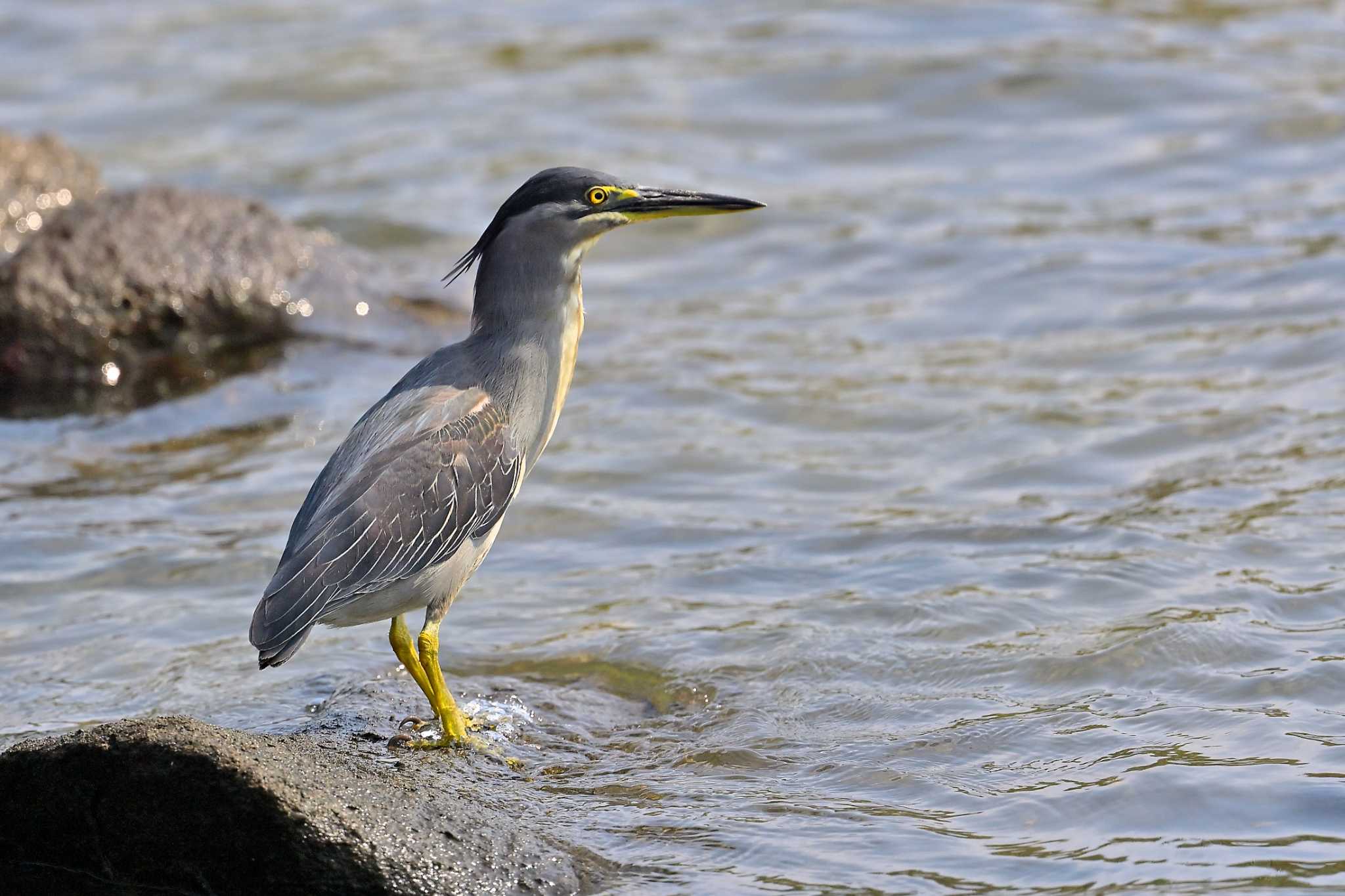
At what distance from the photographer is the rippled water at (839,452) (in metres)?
5.44

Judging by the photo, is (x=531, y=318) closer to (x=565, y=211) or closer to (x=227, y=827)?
(x=565, y=211)

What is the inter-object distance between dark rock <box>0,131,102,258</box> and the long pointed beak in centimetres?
591

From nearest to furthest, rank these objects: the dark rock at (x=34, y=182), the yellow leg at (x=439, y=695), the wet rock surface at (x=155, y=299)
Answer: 1. the yellow leg at (x=439, y=695)
2. the wet rock surface at (x=155, y=299)
3. the dark rock at (x=34, y=182)

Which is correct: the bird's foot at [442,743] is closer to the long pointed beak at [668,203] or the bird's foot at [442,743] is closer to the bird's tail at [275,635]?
the bird's tail at [275,635]

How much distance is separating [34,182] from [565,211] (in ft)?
21.0

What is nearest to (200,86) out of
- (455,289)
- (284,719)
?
(455,289)

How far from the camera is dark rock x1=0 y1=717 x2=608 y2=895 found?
4.33m

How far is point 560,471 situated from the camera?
873cm

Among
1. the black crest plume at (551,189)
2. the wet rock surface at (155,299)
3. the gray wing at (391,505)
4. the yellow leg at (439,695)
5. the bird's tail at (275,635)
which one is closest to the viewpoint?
the bird's tail at (275,635)

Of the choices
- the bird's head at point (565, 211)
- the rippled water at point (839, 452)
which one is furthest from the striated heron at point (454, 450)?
the rippled water at point (839, 452)

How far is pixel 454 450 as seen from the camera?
232 inches

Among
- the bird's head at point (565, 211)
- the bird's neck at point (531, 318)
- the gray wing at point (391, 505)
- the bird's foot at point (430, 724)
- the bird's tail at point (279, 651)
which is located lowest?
the bird's foot at point (430, 724)

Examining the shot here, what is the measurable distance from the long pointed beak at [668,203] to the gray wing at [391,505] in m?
0.86

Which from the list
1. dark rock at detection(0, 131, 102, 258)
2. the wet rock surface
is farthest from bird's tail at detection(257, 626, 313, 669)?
dark rock at detection(0, 131, 102, 258)
